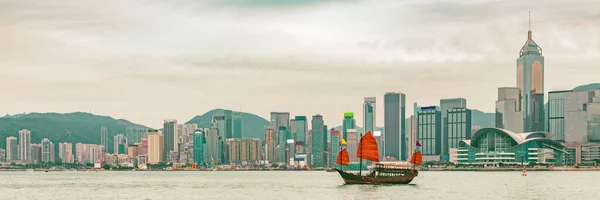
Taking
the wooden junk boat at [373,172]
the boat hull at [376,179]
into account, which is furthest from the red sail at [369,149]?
the boat hull at [376,179]

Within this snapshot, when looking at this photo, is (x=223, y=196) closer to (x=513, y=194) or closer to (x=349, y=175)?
(x=349, y=175)

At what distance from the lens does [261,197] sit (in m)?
122

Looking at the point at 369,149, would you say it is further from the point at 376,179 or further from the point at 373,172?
the point at 376,179

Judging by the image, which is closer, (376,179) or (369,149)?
(369,149)

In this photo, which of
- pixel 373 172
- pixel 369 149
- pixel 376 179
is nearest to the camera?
pixel 369 149

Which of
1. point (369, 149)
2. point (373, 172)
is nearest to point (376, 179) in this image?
point (373, 172)

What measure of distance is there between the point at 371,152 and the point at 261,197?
31503mm

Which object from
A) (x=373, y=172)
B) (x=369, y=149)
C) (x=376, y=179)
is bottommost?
(x=376, y=179)

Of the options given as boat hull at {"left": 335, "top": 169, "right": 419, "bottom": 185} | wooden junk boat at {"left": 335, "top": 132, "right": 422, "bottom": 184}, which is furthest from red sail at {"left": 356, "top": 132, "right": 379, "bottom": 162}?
boat hull at {"left": 335, "top": 169, "right": 419, "bottom": 185}

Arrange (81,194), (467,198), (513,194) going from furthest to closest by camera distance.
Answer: (81,194) → (513,194) → (467,198)

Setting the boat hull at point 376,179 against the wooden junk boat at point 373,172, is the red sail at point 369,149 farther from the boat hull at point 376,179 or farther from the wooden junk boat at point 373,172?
the boat hull at point 376,179

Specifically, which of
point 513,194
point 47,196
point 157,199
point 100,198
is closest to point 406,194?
point 513,194

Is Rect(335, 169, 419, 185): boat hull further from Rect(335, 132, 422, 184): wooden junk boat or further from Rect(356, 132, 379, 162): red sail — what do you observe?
Rect(356, 132, 379, 162): red sail

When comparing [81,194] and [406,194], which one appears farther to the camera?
[81,194]
